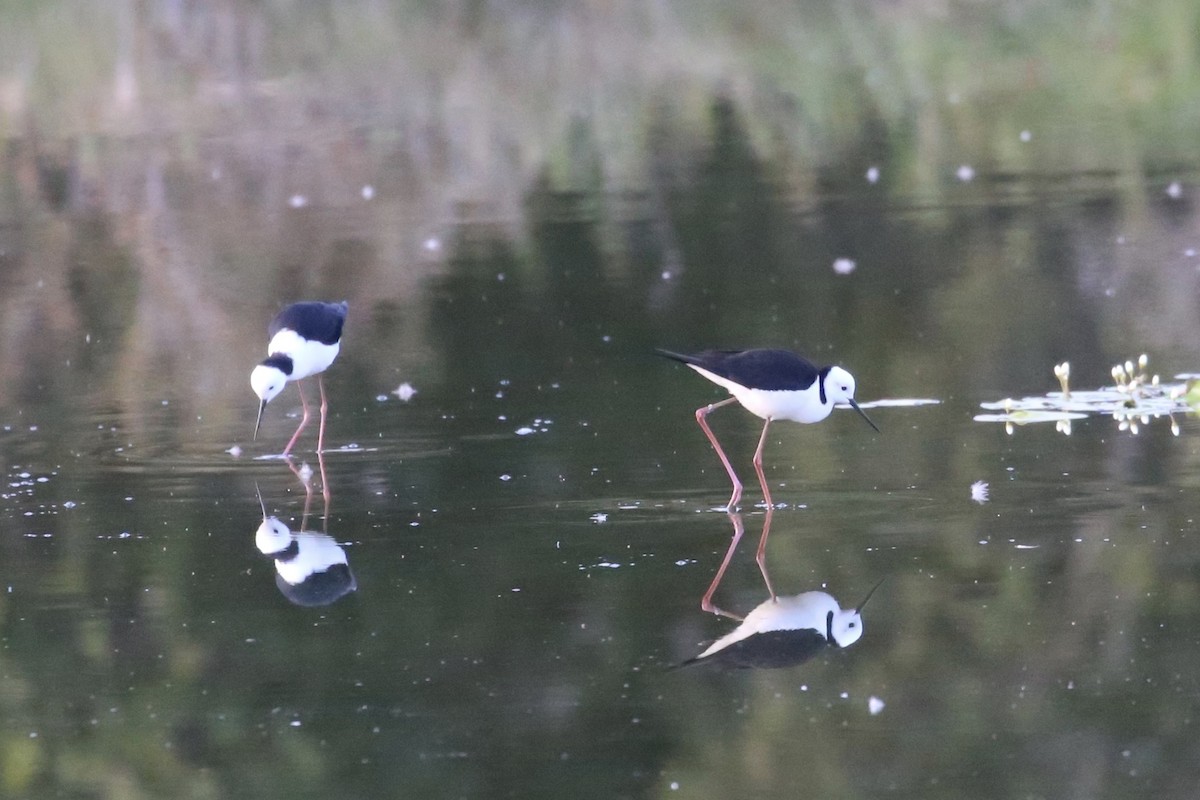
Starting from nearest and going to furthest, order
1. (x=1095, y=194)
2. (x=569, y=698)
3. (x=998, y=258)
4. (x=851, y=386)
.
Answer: (x=569, y=698) → (x=851, y=386) → (x=998, y=258) → (x=1095, y=194)

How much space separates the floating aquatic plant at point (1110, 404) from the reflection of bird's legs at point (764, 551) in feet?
4.95

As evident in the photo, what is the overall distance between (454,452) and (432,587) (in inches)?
A: 77.3

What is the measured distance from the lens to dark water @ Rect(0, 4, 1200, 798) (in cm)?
538

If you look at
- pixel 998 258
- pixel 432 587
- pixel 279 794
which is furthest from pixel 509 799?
pixel 998 258

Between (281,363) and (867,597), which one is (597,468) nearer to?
(281,363)

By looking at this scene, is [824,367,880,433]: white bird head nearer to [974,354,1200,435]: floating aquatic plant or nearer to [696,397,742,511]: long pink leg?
[696,397,742,511]: long pink leg

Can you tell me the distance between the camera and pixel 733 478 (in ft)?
25.4

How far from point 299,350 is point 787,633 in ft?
Result: 12.6

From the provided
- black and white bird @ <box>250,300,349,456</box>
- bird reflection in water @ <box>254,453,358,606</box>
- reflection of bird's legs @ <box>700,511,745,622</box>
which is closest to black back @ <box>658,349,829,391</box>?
reflection of bird's legs @ <box>700,511,745,622</box>

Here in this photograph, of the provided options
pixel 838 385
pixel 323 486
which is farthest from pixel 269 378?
pixel 838 385

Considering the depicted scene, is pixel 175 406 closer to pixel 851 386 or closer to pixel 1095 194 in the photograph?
pixel 851 386

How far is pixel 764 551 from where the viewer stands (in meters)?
6.91

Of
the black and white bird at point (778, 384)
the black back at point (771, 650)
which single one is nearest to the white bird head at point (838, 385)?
the black and white bird at point (778, 384)

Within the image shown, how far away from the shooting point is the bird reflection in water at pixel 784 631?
5855mm
